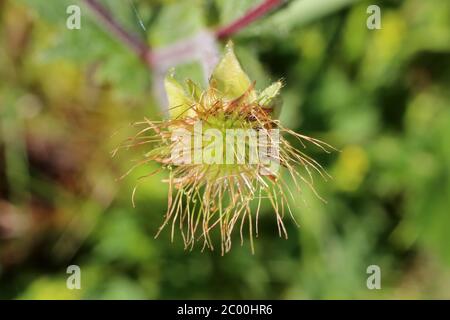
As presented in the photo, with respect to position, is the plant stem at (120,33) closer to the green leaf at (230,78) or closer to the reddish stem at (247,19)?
the reddish stem at (247,19)

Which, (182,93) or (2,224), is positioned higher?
(182,93)

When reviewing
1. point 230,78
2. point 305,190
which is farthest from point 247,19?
point 305,190

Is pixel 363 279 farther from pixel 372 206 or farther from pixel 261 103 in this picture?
pixel 261 103

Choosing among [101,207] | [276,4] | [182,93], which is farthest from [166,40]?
[101,207]

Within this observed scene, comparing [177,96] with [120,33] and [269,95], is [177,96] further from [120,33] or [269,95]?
[120,33]

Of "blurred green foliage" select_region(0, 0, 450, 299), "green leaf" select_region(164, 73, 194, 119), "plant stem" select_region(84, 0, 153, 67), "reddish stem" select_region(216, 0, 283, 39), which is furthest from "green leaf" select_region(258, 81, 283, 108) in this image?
"blurred green foliage" select_region(0, 0, 450, 299)

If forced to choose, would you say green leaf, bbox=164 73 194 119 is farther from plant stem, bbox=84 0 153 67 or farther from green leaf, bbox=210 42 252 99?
plant stem, bbox=84 0 153 67

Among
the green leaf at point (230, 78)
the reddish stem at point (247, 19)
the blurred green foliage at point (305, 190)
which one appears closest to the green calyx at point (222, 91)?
the green leaf at point (230, 78)
